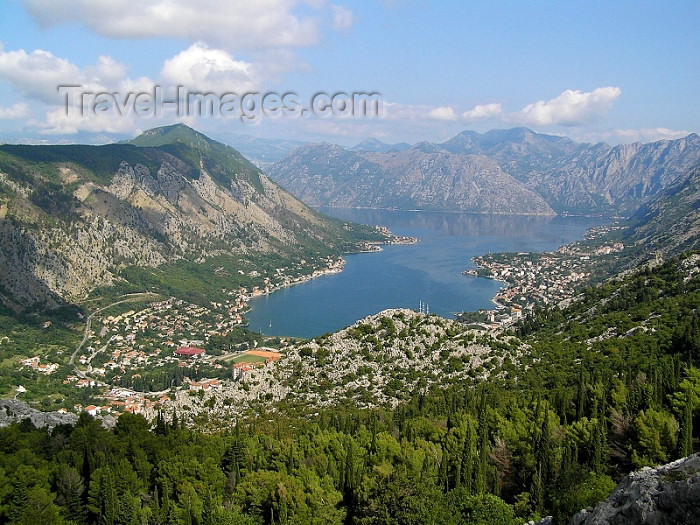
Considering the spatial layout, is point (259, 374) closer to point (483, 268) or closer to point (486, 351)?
point (486, 351)

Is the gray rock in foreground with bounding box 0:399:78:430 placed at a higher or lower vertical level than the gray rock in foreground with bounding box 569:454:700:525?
lower

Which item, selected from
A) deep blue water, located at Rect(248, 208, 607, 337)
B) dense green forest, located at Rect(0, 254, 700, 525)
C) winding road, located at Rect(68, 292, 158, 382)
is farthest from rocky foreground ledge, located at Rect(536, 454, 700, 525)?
deep blue water, located at Rect(248, 208, 607, 337)

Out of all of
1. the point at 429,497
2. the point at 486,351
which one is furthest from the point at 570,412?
the point at 486,351

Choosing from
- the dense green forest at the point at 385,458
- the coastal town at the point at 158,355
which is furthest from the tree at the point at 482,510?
the coastal town at the point at 158,355

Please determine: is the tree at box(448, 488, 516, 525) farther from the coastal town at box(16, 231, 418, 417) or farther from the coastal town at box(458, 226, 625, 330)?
the coastal town at box(458, 226, 625, 330)

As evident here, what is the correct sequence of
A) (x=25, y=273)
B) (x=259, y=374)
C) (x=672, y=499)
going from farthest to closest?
(x=25, y=273) → (x=259, y=374) → (x=672, y=499)

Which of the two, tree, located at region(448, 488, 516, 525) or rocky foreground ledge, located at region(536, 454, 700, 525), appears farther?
tree, located at region(448, 488, 516, 525)

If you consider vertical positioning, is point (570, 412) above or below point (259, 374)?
above
